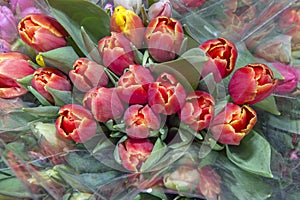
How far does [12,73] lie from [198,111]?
27 centimetres

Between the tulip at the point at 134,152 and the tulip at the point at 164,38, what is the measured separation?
0.11 meters

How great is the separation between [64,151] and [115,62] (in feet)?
0.41

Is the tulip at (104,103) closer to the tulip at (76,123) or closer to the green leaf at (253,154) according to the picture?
the tulip at (76,123)

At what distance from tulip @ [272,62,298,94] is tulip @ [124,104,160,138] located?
0.57ft

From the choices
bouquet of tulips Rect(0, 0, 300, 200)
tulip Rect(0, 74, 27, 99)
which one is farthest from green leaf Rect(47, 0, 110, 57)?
tulip Rect(0, 74, 27, 99)

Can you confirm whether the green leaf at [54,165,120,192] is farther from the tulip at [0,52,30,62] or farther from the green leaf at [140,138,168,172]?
the tulip at [0,52,30,62]

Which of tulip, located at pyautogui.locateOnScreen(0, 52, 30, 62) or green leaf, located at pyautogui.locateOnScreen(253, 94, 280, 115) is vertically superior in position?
tulip, located at pyautogui.locateOnScreen(0, 52, 30, 62)

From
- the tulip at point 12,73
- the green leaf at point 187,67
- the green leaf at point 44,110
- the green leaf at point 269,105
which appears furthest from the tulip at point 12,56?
the green leaf at point 269,105

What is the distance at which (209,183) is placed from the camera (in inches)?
24.1

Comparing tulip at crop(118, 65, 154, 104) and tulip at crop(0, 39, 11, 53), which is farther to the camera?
tulip at crop(0, 39, 11, 53)

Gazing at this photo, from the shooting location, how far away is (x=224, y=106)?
60 cm

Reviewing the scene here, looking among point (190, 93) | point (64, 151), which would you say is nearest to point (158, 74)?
point (190, 93)

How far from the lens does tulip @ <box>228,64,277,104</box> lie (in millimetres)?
595

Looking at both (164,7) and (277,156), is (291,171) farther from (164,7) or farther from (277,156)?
(164,7)
